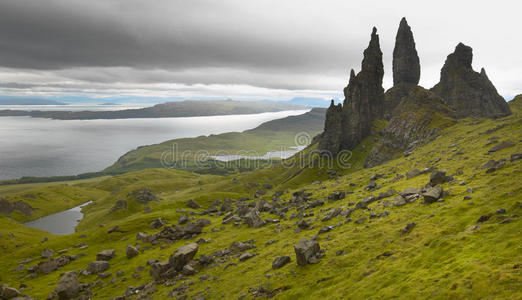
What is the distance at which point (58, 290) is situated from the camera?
51938 millimetres

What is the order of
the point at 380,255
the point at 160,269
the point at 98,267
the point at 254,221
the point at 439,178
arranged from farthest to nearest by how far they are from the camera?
the point at 254,221, the point at 98,267, the point at 439,178, the point at 160,269, the point at 380,255

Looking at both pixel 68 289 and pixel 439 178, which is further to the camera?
pixel 439 178

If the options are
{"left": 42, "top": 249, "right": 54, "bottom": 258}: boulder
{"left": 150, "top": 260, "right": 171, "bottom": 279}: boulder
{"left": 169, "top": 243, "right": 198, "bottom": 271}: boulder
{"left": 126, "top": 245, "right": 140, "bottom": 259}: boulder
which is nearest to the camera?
{"left": 150, "top": 260, "right": 171, "bottom": 279}: boulder

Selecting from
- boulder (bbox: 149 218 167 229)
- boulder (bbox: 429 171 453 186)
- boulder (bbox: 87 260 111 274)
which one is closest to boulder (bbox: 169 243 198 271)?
boulder (bbox: 87 260 111 274)

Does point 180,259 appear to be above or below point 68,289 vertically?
above

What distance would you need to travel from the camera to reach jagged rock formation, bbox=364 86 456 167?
5728 inches

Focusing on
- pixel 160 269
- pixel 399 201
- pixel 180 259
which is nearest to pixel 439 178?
pixel 399 201

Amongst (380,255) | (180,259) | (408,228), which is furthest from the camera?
(180,259)

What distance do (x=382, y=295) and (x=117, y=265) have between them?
67.5 meters

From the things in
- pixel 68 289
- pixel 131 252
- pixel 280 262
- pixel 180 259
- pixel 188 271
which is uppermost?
pixel 280 262

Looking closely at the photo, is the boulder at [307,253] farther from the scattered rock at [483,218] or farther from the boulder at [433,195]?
the boulder at [433,195]

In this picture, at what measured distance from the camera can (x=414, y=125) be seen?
6093 inches

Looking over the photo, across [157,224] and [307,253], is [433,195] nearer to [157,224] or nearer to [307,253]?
[307,253]

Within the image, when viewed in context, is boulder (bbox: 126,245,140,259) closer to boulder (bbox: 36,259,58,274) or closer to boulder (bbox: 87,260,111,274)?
boulder (bbox: 87,260,111,274)
